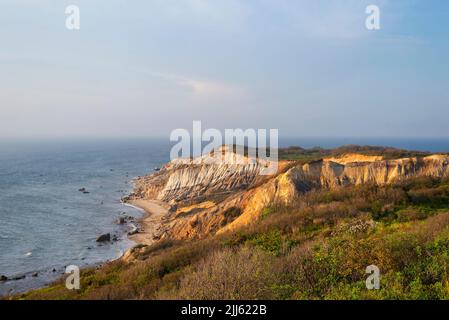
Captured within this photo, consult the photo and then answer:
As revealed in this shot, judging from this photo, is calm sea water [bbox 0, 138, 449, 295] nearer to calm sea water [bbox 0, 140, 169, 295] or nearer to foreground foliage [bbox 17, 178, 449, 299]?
calm sea water [bbox 0, 140, 169, 295]

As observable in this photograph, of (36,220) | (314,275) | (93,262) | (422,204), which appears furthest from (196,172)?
(314,275)

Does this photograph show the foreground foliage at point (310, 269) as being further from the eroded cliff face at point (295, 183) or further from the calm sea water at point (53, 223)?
the calm sea water at point (53, 223)

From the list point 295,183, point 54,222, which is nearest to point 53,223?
point 54,222

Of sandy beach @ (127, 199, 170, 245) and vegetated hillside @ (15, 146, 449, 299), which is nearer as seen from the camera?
vegetated hillside @ (15, 146, 449, 299)

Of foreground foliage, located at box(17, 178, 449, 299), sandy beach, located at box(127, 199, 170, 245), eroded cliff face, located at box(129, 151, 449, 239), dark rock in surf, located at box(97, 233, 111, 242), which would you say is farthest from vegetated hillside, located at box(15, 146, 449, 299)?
dark rock in surf, located at box(97, 233, 111, 242)

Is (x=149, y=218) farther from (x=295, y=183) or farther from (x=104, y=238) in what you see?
(x=295, y=183)
